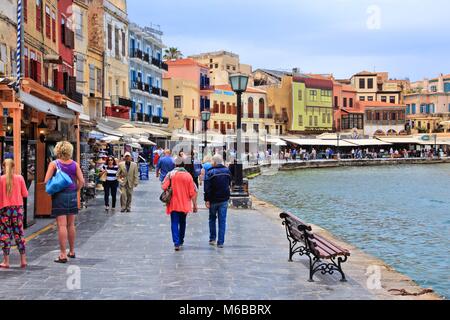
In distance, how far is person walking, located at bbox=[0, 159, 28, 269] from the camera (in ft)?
29.0

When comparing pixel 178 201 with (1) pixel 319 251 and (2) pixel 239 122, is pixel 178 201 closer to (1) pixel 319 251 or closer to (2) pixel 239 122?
(1) pixel 319 251

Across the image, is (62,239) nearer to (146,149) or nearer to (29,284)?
(29,284)

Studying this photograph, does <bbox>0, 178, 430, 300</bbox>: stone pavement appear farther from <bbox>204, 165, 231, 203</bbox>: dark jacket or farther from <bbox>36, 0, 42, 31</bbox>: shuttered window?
<bbox>36, 0, 42, 31</bbox>: shuttered window

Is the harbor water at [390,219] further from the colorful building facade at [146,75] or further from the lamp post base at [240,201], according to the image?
the colorful building facade at [146,75]

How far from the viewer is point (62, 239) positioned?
930 centimetres

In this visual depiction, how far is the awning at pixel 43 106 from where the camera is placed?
11.0 meters

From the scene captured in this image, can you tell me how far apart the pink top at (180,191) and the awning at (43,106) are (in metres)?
2.78

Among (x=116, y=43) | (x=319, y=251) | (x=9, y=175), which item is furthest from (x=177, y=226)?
(x=116, y=43)

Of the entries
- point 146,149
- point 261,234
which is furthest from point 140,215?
point 146,149

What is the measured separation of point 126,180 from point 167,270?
26.9 feet

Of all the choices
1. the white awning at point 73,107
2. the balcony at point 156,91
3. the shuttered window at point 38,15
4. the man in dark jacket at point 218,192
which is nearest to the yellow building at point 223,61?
the balcony at point 156,91

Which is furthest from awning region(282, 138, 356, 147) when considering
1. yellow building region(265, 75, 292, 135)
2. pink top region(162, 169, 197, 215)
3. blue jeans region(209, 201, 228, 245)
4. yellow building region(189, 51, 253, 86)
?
pink top region(162, 169, 197, 215)

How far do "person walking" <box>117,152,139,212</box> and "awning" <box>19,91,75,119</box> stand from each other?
2.62 m

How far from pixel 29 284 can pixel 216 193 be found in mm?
3958
